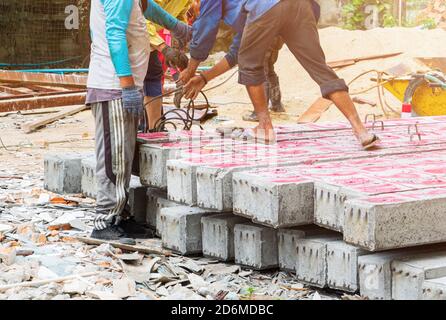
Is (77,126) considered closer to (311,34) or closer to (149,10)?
(149,10)

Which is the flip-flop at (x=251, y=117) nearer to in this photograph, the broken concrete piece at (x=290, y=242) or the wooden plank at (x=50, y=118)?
the wooden plank at (x=50, y=118)

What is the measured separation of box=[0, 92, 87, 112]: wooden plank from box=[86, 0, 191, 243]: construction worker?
729 centimetres

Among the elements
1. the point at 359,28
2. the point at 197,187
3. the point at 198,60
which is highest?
the point at 359,28

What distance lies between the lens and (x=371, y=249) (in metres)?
4.50

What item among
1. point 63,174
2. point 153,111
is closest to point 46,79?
point 153,111

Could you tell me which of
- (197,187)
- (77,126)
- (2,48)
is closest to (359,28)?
(2,48)

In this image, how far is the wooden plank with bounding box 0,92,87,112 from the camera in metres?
13.0

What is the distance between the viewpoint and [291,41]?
21.8 ft

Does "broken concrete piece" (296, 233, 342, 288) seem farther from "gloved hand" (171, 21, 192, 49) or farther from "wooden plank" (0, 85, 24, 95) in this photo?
"wooden plank" (0, 85, 24, 95)

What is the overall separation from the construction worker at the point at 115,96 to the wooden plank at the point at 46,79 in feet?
28.2

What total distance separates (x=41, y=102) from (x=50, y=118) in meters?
0.34

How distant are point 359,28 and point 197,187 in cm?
1549

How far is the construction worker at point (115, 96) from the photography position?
19.0 feet

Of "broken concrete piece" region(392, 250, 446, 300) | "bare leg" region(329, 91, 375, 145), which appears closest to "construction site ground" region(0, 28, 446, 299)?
"broken concrete piece" region(392, 250, 446, 300)
